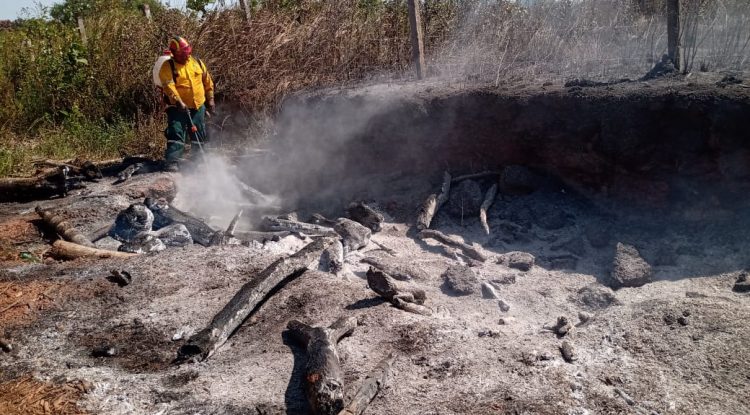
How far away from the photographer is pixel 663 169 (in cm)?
475

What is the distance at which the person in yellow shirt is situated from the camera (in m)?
7.05

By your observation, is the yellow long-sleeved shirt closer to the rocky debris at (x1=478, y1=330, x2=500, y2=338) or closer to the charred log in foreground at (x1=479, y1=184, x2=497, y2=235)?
the charred log in foreground at (x1=479, y1=184, x2=497, y2=235)

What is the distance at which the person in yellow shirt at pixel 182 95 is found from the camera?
705 cm

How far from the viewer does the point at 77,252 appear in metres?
5.32

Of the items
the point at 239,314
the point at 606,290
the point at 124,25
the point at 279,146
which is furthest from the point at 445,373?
the point at 124,25

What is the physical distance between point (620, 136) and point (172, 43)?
18.6 ft

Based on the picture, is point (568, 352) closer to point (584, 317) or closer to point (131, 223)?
point (584, 317)

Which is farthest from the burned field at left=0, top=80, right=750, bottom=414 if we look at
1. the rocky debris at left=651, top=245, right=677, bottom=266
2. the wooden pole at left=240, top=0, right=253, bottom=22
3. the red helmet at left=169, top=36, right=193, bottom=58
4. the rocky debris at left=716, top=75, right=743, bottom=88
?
the wooden pole at left=240, top=0, right=253, bottom=22

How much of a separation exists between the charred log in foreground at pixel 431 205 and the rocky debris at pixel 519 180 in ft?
2.11

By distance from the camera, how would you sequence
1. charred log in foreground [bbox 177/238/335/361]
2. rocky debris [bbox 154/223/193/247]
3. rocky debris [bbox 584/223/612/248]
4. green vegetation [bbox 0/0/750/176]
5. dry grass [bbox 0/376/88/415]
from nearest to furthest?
1. dry grass [bbox 0/376/88/415]
2. charred log in foreground [bbox 177/238/335/361]
3. rocky debris [bbox 584/223/612/248]
4. rocky debris [bbox 154/223/193/247]
5. green vegetation [bbox 0/0/750/176]

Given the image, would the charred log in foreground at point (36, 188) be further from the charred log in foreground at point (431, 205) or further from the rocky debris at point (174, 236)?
the charred log in foreground at point (431, 205)

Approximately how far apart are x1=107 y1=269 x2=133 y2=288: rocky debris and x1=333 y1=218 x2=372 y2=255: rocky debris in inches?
80.1

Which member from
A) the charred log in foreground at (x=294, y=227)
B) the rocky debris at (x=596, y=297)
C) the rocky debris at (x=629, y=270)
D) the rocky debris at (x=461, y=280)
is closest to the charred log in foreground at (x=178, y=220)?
the charred log in foreground at (x=294, y=227)

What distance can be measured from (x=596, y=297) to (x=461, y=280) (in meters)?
1.10
